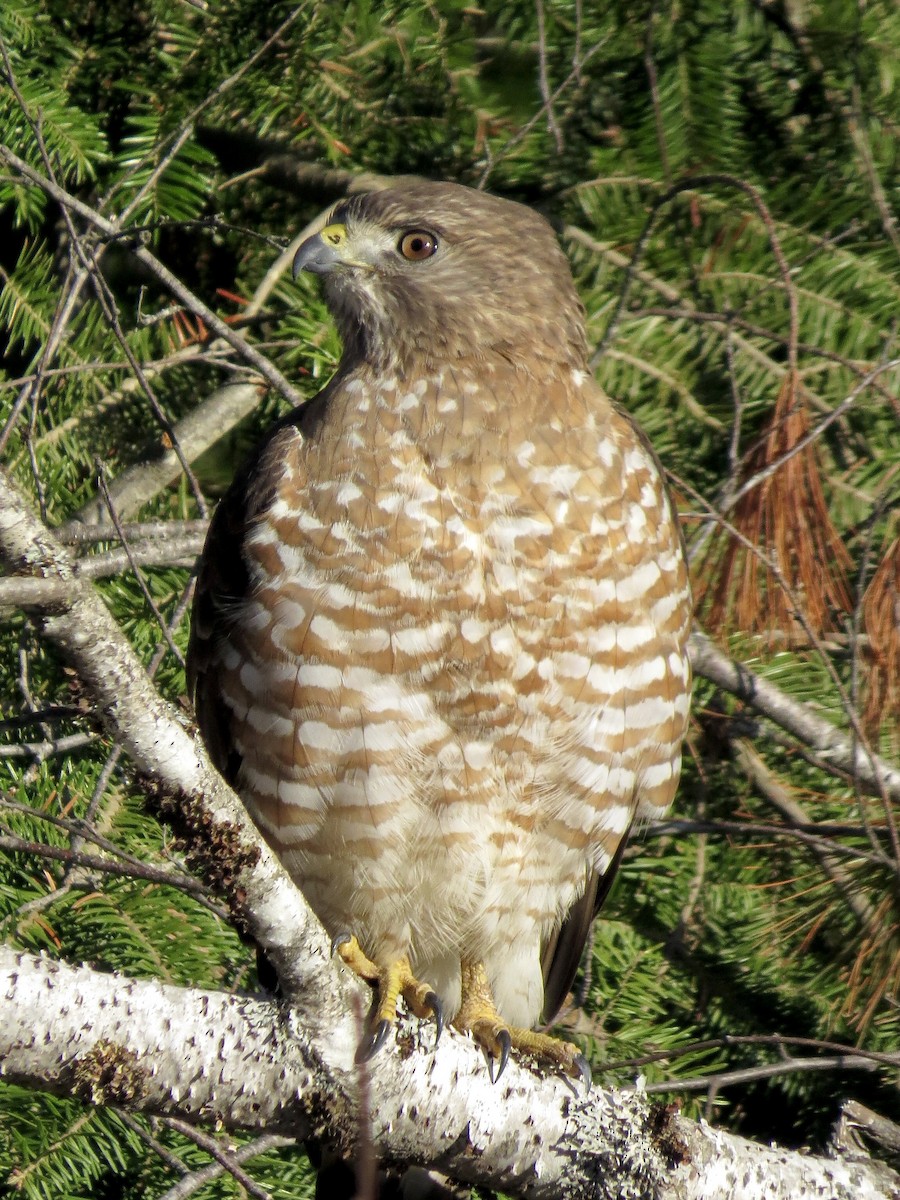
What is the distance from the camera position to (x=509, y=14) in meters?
3.91

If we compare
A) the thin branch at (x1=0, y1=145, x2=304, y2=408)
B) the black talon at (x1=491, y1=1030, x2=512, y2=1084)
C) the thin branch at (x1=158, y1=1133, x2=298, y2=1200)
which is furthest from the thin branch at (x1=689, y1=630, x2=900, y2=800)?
the thin branch at (x1=158, y1=1133, x2=298, y2=1200)

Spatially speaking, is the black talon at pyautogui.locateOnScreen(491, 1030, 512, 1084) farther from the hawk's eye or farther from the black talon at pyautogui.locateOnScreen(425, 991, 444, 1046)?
the hawk's eye

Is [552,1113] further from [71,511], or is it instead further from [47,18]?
[47,18]

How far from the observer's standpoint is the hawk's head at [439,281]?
304 cm

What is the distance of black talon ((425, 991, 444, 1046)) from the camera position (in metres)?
2.57

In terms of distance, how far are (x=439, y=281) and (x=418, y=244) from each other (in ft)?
0.38

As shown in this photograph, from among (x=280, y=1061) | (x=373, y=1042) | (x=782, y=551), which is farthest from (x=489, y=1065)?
(x=782, y=551)

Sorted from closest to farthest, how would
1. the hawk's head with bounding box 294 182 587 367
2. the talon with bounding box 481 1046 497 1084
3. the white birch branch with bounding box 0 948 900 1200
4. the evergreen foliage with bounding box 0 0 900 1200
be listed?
1. the white birch branch with bounding box 0 948 900 1200
2. the talon with bounding box 481 1046 497 1084
3. the hawk's head with bounding box 294 182 587 367
4. the evergreen foliage with bounding box 0 0 900 1200

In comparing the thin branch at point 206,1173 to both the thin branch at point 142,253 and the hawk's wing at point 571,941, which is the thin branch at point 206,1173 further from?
the thin branch at point 142,253

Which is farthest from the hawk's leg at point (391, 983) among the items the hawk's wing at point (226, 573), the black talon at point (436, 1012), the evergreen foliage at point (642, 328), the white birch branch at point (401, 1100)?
the evergreen foliage at point (642, 328)

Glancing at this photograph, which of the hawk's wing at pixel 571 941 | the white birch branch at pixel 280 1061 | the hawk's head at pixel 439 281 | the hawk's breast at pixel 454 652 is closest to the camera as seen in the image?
the white birch branch at pixel 280 1061

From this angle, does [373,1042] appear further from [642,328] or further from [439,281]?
[642,328]

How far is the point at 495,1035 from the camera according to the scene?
2.91 m

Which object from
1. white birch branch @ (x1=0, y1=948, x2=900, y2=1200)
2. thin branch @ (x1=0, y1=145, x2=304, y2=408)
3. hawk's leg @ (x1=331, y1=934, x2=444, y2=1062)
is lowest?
hawk's leg @ (x1=331, y1=934, x2=444, y2=1062)
